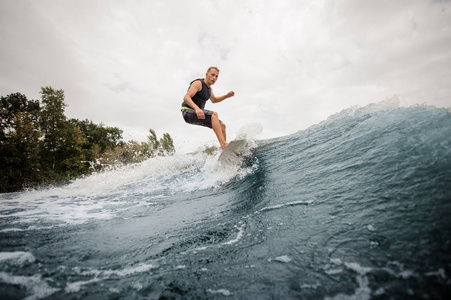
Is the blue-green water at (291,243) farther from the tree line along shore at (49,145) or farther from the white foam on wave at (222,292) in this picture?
the tree line along shore at (49,145)

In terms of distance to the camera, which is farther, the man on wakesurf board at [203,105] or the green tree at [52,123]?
the green tree at [52,123]

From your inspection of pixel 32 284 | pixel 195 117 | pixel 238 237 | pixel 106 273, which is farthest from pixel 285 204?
pixel 195 117

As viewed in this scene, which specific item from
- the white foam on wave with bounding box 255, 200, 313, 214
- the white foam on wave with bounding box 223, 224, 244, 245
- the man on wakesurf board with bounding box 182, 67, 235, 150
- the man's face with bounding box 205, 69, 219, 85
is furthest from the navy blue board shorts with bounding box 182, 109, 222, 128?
the white foam on wave with bounding box 223, 224, 244, 245

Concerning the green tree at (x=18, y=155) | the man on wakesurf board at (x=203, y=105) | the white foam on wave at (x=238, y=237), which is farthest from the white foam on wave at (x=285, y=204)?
the green tree at (x=18, y=155)

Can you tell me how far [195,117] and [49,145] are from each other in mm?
22527

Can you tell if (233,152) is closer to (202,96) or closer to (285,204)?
(202,96)

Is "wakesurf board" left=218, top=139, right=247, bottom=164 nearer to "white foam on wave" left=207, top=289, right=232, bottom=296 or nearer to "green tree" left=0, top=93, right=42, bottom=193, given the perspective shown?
"white foam on wave" left=207, top=289, right=232, bottom=296

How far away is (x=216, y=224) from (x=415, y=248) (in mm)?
1769

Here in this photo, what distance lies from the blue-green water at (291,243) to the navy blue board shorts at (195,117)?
8.78ft

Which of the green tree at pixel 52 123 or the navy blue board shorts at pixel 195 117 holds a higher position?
the green tree at pixel 52 123

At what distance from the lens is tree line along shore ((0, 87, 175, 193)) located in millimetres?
14305

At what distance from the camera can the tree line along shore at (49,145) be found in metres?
14.3

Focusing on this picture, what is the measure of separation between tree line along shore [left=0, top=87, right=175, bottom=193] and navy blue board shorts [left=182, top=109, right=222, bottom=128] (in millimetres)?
16494

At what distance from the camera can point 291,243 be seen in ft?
5.09
